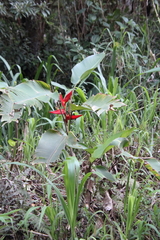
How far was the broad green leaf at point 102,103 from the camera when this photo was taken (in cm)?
108

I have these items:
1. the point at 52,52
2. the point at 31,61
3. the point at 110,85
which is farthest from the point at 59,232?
the point at 52,52

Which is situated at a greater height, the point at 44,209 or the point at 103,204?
the point at 44,209

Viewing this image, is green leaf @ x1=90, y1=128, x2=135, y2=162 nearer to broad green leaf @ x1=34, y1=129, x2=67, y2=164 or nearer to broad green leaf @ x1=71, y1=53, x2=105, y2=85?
broad green leaf @ x1=34, y1=129, x2=67, y2=164

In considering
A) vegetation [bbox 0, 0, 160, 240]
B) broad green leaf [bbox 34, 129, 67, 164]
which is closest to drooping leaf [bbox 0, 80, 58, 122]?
vegetation [bbox 0, 0, 160, 240]

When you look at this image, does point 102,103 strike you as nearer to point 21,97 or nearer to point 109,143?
point 109,143

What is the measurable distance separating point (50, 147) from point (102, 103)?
269mm

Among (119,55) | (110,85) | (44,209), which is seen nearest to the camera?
(44,209)

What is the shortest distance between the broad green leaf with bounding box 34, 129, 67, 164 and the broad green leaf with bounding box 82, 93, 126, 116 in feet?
0.55

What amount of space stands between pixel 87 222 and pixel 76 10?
282 cm

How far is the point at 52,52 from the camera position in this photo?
140 inches

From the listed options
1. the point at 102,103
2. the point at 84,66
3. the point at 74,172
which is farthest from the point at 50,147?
the point at 84,66

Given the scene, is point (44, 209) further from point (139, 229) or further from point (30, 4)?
point (30, 4)

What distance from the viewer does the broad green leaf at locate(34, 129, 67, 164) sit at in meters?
1.06

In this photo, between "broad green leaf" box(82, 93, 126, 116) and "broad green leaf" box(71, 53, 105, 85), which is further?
"broad green leaf" box(71, 53, 105, 85)
